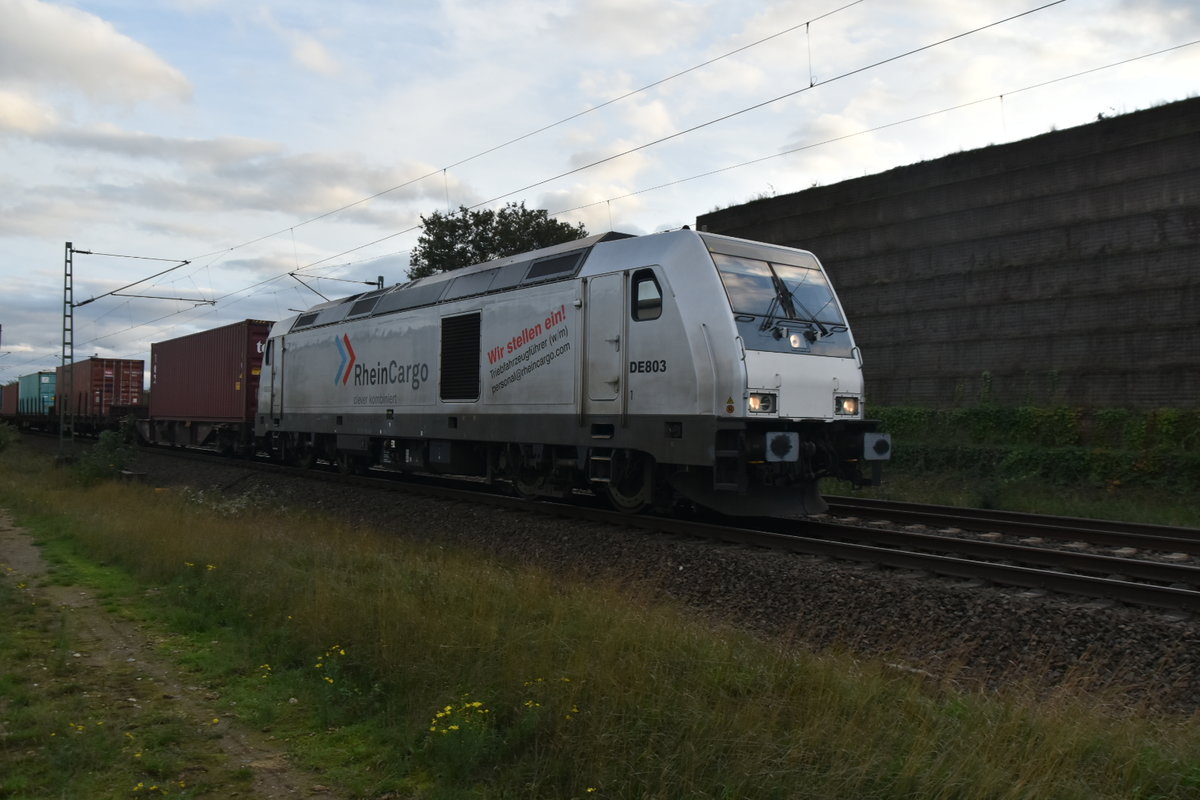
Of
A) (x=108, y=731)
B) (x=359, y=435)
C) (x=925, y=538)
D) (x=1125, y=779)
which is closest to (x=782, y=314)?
(x=925, y=538)

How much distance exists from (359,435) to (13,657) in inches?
418

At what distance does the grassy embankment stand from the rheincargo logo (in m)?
9.48

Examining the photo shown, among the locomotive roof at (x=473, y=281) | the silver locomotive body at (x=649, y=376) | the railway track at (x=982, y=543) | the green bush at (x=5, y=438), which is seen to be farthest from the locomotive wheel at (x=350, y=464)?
the green bush at (x=5, y=438)

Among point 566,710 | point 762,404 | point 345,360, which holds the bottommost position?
point 566,710

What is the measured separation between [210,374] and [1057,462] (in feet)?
72.3

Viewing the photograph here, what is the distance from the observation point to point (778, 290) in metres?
10.2

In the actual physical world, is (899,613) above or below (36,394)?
below

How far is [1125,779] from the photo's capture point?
348 cm

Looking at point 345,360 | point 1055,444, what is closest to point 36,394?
point 345,360

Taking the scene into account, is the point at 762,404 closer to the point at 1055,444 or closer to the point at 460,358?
the point at 460,358

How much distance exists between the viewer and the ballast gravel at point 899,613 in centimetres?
541

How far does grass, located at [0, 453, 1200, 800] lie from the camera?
3.59 meters

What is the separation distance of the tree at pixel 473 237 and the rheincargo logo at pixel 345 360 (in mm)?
18413

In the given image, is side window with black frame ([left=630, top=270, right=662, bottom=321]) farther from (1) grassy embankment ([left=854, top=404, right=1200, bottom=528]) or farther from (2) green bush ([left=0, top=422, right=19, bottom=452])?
(2) green bush ([left=0, top=422, right=19, bottom=452])
